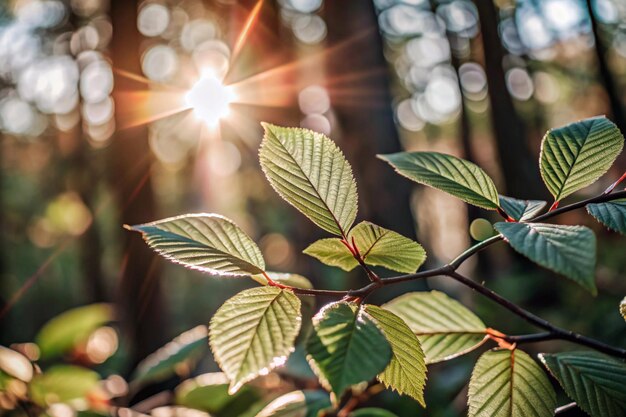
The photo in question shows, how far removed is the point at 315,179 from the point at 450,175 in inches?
6.8

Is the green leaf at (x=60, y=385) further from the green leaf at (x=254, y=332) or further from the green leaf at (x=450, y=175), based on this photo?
the green leaf at (x=450, y=175)

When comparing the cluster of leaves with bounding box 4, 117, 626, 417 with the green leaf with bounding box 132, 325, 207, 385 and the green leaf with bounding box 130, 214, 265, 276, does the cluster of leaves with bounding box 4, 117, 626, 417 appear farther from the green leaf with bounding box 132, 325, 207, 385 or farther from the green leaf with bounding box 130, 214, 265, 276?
the green leaf with bounding box 132, 325, 207, 385

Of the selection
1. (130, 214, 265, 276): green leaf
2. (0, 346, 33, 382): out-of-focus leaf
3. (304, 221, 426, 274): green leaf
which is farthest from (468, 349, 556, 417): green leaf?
(0, 346, 33, 382): out-of-focus leaf

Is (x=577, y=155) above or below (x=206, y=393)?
above

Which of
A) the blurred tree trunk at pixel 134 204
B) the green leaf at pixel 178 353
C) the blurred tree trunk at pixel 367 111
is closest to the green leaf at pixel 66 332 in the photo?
the green leaf at pixel 178 353

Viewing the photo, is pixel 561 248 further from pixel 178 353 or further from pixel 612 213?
pixel 178 353

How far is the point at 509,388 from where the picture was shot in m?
0.56

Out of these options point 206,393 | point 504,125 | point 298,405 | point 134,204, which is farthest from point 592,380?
point 504,125

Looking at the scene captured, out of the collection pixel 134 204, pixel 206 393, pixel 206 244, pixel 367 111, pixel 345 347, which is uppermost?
pixel 367 111

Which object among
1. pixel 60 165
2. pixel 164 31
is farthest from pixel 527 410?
pixel 60 165

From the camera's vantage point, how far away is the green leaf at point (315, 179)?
1.76 feet

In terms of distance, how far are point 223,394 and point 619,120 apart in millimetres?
4346

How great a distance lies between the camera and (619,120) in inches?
165

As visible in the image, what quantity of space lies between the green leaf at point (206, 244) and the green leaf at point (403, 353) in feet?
0.46
